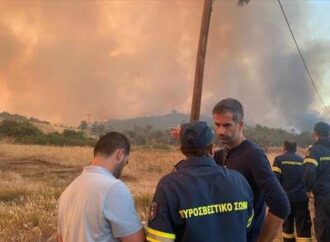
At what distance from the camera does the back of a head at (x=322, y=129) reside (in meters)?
7.19

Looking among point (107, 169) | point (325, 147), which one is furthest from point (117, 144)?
point (325, 147)

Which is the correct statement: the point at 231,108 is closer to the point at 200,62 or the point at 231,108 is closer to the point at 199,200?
the point at 199,200

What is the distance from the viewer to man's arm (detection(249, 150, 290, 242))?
11.8ft

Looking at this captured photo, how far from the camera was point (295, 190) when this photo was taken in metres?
8.54

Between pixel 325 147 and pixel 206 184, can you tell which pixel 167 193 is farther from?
pixel 325 147

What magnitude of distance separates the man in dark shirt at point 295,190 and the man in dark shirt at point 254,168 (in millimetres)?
5013

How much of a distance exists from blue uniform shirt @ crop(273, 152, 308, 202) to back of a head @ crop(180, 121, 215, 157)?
577 cm

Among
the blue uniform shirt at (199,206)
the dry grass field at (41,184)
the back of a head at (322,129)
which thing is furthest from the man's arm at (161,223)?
the dry grass field at (41,184)

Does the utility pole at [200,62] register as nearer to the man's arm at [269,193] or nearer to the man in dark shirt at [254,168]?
the man in dark shirt at [254,168]

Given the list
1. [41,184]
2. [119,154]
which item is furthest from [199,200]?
[41,184]

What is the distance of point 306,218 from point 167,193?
6.20 m

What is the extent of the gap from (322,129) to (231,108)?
3848 millimetres

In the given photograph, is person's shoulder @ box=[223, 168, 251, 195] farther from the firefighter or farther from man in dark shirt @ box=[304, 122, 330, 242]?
man in dark shirt @ box=[304, 122, 330, 242]

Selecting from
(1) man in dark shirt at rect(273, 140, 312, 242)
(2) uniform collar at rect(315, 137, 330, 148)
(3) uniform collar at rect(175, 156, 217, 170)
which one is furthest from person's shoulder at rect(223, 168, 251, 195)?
(1) man in dark shirt at rect(273, 140, 312, 242)
